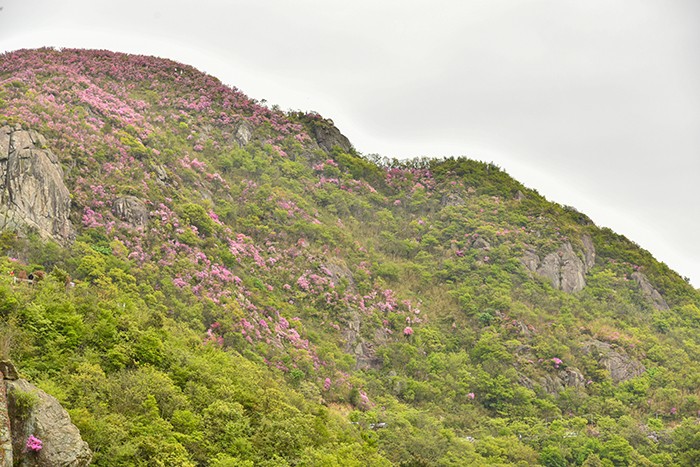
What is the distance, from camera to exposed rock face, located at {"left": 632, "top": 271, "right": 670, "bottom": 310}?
53.5m

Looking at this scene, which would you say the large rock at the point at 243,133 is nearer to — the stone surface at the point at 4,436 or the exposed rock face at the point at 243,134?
the exposed rock face at the point at 243,134

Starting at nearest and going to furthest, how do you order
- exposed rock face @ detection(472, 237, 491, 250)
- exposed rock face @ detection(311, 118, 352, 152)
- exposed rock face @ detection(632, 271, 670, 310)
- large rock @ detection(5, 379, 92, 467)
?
large rock @ detection(5, 379, 92, 467)
exposed rock face @ detection(472, 237, 491, 250)
exposed rock face @ detection(632, 271, 670, 310)
exposed rock face @ detection(311, 118, 352, 152)

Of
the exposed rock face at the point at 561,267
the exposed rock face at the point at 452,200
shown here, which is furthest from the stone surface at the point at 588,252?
the exposed rock face at the point at 452,200

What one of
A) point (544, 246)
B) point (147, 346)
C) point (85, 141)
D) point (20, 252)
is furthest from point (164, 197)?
point (544, 246)

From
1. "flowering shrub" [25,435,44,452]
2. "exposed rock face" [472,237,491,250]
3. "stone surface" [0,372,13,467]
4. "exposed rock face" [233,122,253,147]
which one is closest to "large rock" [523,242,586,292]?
"exposed rock face" [472,237,491,250]

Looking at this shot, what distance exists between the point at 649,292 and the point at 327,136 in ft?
111

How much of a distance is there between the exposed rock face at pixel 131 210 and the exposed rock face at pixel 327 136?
2986cm

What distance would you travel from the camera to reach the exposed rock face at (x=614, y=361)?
141 ft

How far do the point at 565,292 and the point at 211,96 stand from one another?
123 feet

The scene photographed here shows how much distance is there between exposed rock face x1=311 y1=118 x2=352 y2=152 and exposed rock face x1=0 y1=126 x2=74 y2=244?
33.1 meters

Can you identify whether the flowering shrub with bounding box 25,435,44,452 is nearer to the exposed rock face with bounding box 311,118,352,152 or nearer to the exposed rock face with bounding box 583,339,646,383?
the exposed rock face with bounding box 583,339,646,383

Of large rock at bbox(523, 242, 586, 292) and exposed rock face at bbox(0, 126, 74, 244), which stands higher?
large rock at bbox(523, 242, 586, 292)

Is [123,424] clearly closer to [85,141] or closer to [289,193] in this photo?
[85,141]

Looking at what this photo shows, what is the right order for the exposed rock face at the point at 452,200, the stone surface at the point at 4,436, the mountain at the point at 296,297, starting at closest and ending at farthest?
the stone surface at the point at 4,436 → the mountain at the point at 296,297 → the exposed rock face at the point at 452,200
